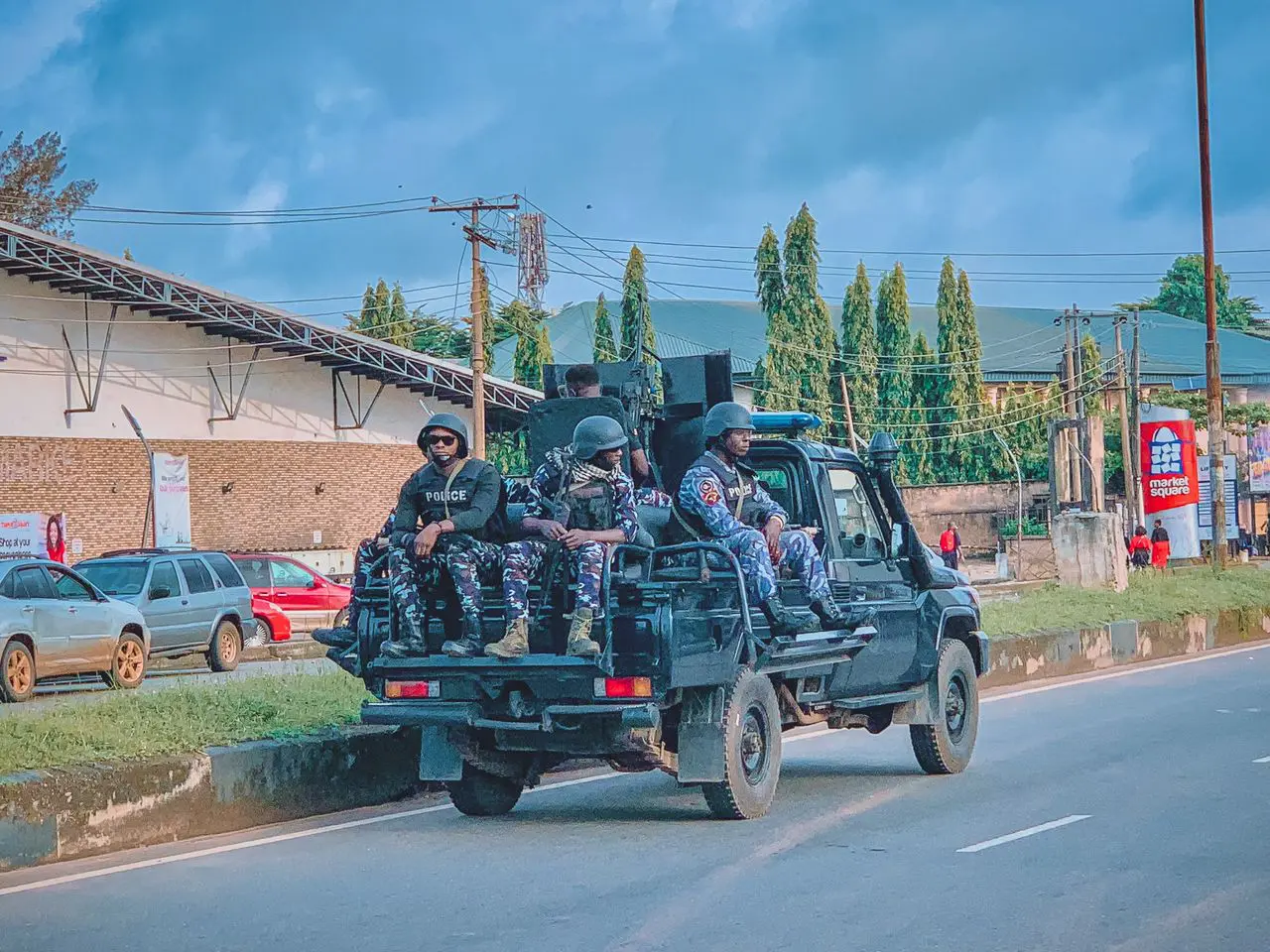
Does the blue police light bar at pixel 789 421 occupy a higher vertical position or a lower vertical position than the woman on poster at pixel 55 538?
higher

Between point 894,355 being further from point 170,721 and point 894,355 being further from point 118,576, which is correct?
point 170,721

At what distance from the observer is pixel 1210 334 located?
30.8 metres

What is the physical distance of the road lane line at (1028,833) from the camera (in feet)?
29.5

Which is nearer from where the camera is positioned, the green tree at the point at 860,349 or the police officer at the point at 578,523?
the police officer at the point at 578,523

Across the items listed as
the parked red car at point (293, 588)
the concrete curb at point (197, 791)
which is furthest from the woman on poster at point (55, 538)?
the concrete curb at point (197, 791)

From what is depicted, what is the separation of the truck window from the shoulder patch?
1.63 meters

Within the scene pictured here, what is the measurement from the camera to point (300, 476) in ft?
151

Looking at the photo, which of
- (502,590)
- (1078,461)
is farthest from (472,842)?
(1078,461)

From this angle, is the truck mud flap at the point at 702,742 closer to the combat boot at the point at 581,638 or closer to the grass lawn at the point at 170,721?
the combat boot at the point at 581,638

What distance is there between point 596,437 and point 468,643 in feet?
4.58

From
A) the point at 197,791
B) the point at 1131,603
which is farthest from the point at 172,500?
the point at 197,791

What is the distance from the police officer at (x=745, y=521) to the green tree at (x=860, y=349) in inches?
2217

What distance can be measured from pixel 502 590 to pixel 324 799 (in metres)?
2.19

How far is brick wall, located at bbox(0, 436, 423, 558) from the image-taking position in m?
39.3
